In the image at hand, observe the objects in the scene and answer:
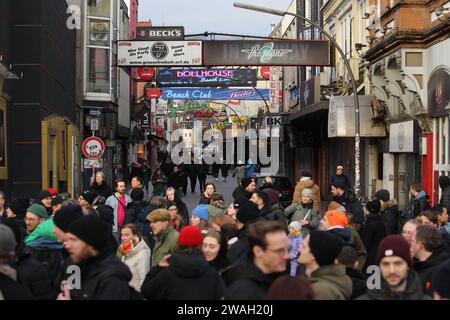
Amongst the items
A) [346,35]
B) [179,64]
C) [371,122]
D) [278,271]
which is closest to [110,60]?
[179,64]

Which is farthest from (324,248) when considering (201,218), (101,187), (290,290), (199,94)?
(199,94)

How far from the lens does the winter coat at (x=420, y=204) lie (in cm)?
1351

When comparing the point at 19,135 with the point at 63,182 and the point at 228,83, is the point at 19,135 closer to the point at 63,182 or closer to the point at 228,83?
the point at 63,182

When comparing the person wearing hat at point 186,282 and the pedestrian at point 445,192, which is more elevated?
the pedestrian at point 445,192

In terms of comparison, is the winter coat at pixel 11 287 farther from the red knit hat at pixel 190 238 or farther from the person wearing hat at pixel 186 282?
the red knit hat at pixel 190 238

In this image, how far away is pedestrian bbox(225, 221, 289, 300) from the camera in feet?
15.4

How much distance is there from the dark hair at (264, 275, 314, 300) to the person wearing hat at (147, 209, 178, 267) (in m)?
3.78

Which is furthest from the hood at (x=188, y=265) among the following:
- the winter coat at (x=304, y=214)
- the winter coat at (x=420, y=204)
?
the winter coat at (x=420, y=204)

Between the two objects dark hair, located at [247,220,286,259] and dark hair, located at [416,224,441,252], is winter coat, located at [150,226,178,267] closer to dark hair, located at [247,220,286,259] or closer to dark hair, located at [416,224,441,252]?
dark hair, located at [416,224,441,252]

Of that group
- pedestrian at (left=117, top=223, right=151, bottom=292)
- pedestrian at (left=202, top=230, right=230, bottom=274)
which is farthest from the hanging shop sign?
pedestrian at (left=202, top=230, right=230, bottom=274)

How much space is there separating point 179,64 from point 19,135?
7.58 m

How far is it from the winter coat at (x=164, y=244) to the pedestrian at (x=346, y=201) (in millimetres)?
4730

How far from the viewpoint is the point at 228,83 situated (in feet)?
133

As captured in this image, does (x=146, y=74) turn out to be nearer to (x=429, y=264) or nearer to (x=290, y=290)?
(x=429, y=264)
